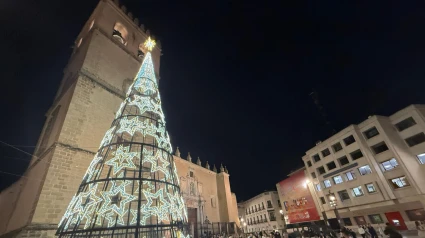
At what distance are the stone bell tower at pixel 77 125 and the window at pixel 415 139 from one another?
2621 cm

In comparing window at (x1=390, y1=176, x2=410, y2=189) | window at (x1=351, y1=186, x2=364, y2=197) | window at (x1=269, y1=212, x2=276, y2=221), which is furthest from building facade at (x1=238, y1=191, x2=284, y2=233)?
window at (x1=390, y1=176, x2=410, y2=189)

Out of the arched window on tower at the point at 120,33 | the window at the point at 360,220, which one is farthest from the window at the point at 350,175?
the arched window on tower at the point at 120,33

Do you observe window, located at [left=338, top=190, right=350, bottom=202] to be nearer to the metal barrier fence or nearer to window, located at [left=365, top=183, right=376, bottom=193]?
window, located at [left=365, top=183, right=376, bottom=193]

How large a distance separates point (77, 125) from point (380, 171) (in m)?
26.2

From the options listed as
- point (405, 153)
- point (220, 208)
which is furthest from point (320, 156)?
point (220, 208)

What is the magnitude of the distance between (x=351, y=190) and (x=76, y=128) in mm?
26717

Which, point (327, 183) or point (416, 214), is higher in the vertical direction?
point (327, 183)

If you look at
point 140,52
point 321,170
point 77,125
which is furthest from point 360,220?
point 140,52

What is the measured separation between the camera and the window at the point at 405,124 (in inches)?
723

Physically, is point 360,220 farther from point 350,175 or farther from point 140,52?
A: point 140,52

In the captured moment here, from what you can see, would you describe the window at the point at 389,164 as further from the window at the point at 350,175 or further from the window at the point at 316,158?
the window at the point at 316,158

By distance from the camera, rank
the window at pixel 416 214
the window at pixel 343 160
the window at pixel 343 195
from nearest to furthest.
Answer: the window at pixel 416 214, the window at pixel 343 195, the window at pixel 343 160

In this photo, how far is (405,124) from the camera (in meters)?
18.9

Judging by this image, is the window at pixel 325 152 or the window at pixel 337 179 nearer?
the window at pixel 337 179
